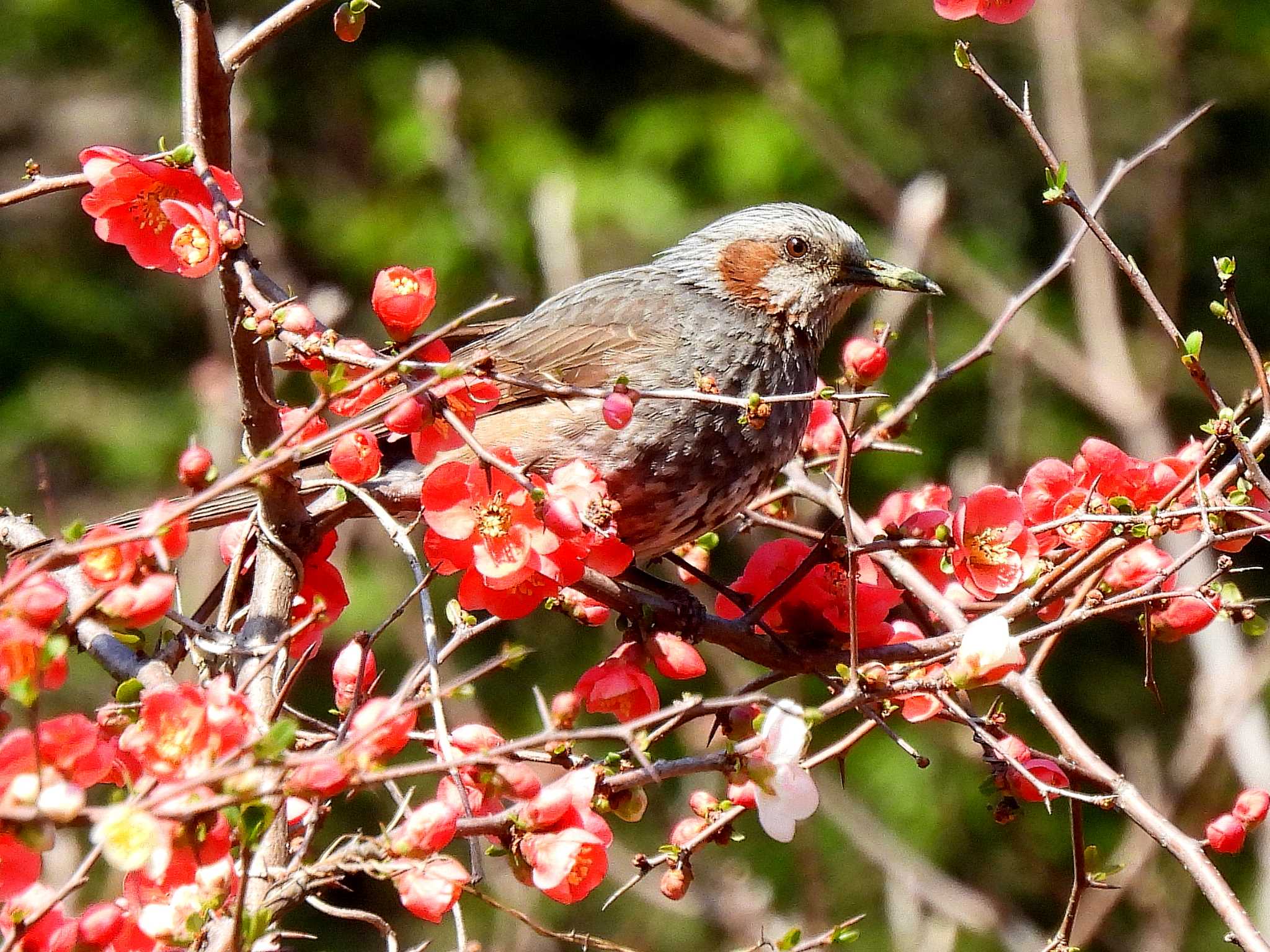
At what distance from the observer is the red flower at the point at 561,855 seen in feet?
5.51

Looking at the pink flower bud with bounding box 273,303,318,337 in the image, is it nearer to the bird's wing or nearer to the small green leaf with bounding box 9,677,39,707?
the small green leaf with bounding box 9,677,39,707

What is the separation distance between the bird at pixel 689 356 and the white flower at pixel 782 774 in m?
1.12

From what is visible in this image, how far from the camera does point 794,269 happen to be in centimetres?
367

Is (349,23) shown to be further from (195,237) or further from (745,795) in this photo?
(745,795)

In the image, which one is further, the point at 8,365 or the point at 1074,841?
the point at 8,365

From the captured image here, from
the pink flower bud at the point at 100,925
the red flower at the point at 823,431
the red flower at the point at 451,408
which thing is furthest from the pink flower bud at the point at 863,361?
the pink flower bud at the point at 100,925

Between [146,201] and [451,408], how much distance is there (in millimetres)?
527

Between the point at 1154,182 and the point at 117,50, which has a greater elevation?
the point at 117,50

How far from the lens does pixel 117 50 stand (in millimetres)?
8602

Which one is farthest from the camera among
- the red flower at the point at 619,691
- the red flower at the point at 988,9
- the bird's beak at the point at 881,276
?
the bird's beak at the point at 881,276

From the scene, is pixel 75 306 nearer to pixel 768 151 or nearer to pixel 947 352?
pixel 768 151

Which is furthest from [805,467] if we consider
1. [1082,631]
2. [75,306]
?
[75,306]

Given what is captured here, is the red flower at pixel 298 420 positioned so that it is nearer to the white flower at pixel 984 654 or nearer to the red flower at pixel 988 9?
the white flower at pixel 984 654

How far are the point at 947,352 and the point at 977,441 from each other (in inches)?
20.8
